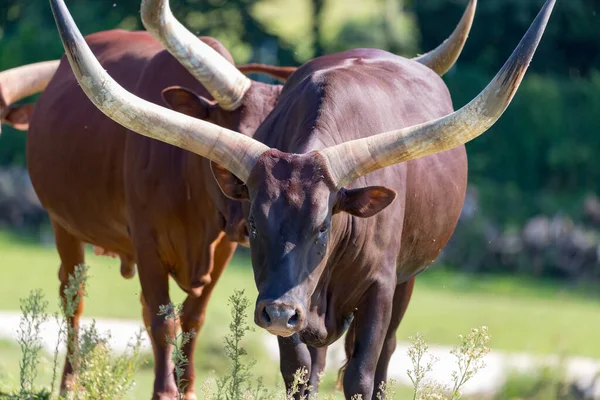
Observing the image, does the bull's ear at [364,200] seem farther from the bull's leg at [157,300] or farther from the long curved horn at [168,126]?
the bull's leg at [157,300]

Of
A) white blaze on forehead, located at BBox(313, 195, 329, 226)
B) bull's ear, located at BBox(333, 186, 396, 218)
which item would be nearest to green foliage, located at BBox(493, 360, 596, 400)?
bull's ear, located at BBox(333, 186, 396, 218)

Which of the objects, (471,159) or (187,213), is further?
(471,159)

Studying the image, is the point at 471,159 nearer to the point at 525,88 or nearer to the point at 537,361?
the point at 525,88

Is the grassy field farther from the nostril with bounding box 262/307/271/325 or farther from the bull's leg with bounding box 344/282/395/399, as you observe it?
the nostril with bounding box 262/307/271/325

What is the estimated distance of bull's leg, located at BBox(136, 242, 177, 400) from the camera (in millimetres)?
7121

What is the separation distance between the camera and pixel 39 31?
2000 cm

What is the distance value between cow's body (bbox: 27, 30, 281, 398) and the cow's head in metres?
0.96

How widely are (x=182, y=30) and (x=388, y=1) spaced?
16.7m

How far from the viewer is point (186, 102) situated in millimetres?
6965

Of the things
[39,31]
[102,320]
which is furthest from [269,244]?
[39,31]

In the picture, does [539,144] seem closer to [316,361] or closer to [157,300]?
[157,300]

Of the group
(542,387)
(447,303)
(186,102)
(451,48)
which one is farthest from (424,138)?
(447,303)

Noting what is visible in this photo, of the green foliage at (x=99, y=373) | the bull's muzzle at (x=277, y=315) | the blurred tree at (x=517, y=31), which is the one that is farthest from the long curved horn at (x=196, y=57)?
the blurred tree at (x=517, y=31)

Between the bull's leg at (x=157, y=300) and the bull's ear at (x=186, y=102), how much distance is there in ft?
2.54
